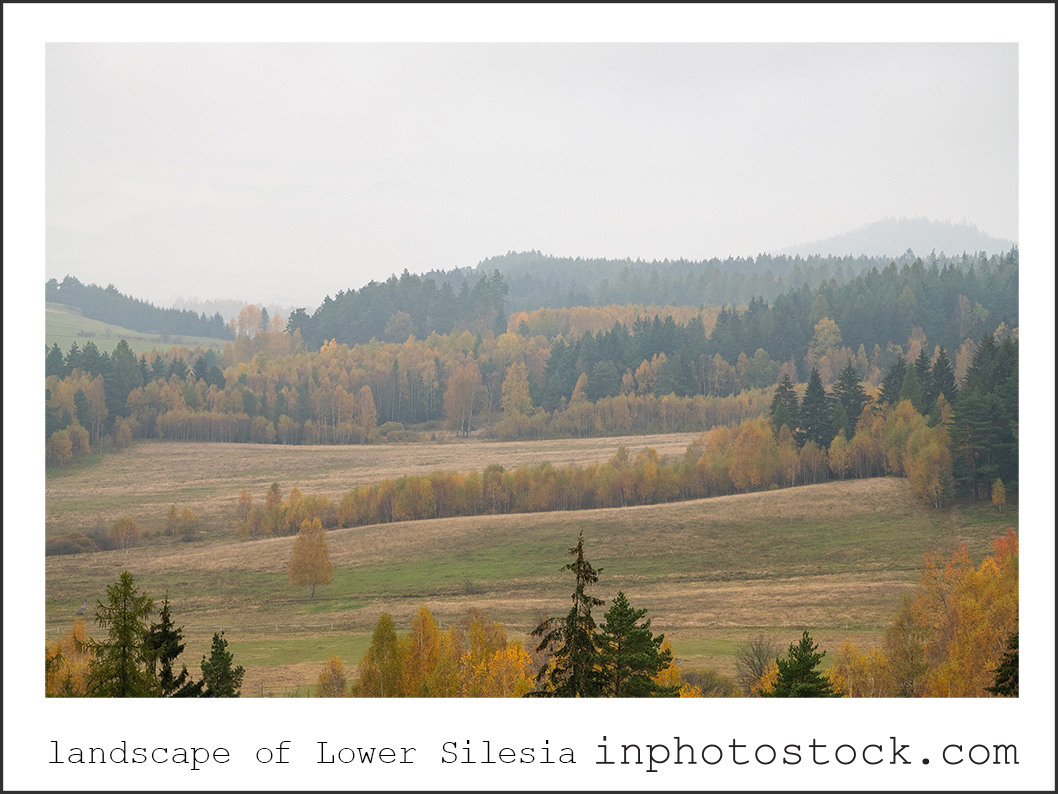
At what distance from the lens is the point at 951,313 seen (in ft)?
73.0

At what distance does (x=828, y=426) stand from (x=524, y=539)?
8893 mm

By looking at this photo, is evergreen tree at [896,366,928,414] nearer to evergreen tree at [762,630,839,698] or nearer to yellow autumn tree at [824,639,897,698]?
yellow autumn tree at [824,639,897,698]

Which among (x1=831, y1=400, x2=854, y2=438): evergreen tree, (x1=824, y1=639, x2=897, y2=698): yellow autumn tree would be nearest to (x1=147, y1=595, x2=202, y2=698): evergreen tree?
(x1=824, y1=639, x2=897, y2=698): yellow autumn tree

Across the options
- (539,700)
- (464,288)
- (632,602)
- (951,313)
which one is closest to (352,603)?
(632,602)

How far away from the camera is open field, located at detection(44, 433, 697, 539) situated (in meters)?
22.2

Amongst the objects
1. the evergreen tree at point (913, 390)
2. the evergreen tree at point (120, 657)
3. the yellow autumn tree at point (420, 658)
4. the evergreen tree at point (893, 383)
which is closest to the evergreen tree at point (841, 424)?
the evergreen tree at point (893, 383)

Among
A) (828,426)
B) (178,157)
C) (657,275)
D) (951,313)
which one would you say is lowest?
(828,426)

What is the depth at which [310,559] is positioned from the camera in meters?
22.2

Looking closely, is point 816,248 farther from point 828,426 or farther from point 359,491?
point 359,491

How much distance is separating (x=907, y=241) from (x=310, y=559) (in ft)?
59.9

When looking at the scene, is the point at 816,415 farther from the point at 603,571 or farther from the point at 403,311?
the point at 403,311

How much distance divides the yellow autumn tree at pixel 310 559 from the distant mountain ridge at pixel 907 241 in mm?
14786

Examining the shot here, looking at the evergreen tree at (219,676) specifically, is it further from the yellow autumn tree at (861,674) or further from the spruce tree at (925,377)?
the spruce tree at (925,377)

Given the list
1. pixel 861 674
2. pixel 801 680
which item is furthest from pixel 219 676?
pixel 861 674
